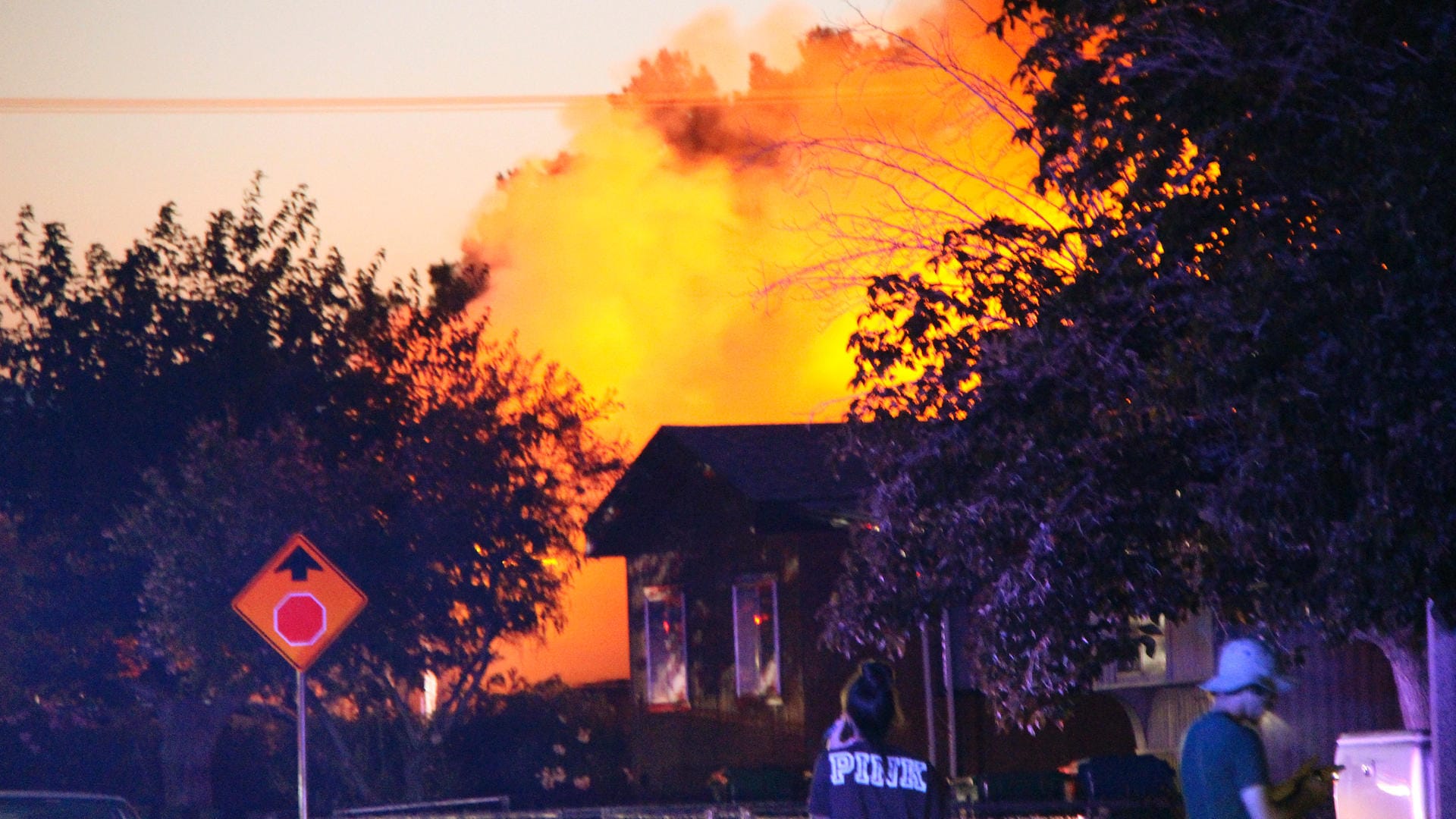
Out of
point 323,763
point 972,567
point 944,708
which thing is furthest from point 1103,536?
point 323,763

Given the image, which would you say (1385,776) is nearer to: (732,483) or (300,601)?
(300,601)

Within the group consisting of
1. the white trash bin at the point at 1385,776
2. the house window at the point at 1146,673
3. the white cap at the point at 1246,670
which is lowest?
the white trash bin at the point at 1385,776

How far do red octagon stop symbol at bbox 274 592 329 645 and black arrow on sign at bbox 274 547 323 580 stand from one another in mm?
120

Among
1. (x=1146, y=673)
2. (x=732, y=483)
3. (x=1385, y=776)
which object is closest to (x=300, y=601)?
(x=1385, y=776)

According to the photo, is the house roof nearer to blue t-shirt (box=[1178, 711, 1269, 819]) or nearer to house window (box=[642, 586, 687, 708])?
house window (box=[642, 586, 687, 708])

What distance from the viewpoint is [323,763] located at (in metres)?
27.0

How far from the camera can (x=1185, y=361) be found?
930cm

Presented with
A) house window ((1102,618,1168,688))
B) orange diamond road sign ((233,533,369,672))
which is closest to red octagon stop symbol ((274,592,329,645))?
orange diamond road sign ((233,533,369,672))

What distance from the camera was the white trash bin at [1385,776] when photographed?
38.1 feet

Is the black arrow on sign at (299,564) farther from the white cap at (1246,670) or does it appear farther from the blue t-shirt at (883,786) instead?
the white cap at (1246,670)

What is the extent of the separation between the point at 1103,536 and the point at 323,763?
18.4 meters

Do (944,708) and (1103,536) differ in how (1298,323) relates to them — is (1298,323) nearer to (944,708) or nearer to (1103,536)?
(1103,536)

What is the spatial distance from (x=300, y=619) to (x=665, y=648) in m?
15.5

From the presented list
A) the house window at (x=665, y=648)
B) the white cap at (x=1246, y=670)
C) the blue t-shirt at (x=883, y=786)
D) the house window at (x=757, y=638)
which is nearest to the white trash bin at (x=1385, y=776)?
the white cap at (x=1246, y=670)
